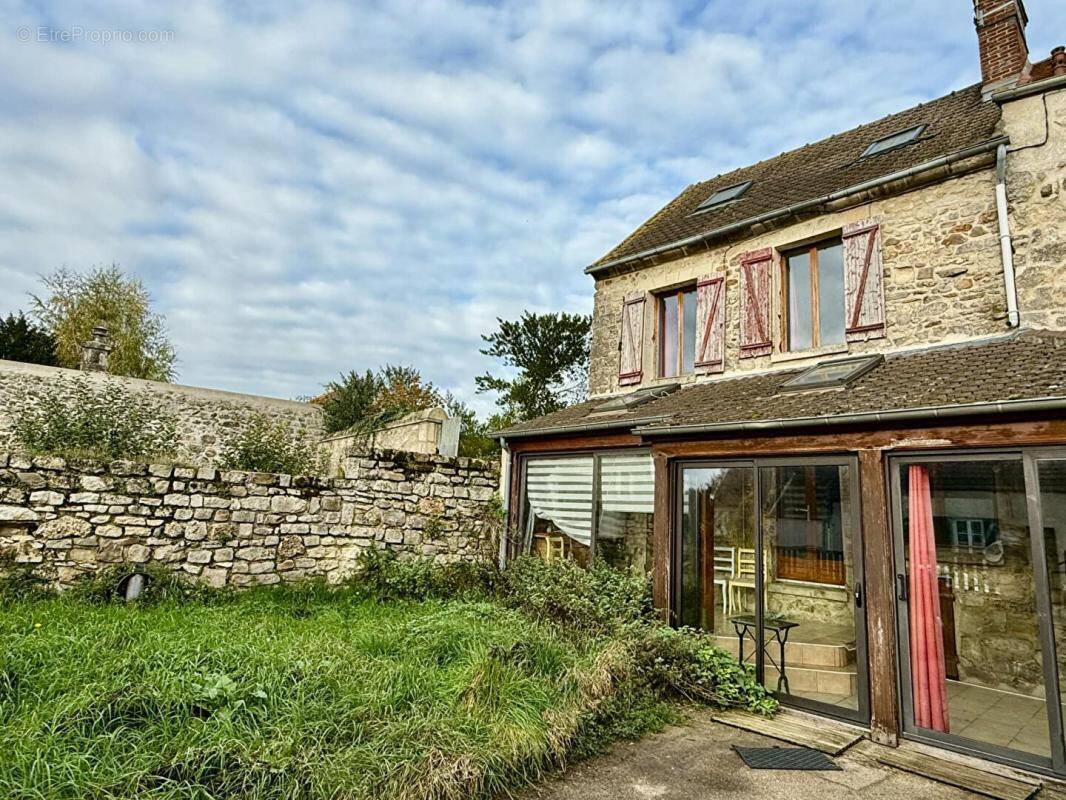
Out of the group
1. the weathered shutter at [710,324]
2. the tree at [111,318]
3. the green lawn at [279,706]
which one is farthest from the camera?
the tree at [111,318]

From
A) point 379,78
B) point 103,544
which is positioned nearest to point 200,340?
point 103,544

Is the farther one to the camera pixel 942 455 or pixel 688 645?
pixel 688 645

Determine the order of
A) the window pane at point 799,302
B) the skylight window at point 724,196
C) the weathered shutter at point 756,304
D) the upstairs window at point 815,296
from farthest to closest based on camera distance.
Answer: the skylight window at point 724,196, the weathered shutter at point 756,304, the window pane at point 799,302, the upstairs window at point 815,296

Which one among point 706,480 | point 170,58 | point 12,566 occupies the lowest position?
point 12,566

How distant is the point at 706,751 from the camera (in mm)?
3969

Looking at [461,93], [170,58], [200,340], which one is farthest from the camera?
[200,340]

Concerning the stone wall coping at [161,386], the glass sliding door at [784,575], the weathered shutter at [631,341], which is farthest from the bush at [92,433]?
the weathered shutter at [631,341]

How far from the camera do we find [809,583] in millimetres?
5012

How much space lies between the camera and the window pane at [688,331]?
28.7ft

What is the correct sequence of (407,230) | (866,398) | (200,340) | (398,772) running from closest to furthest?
(398,772) < (866,398) < (407,230) < (200,340)

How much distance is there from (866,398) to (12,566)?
8899 millimetres

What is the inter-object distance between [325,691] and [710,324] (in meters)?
7.01

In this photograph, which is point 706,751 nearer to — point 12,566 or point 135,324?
point 12,566

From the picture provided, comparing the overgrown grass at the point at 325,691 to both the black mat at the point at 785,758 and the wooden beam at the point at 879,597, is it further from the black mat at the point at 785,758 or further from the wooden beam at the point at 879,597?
the wooden beam at the point at 879,597
